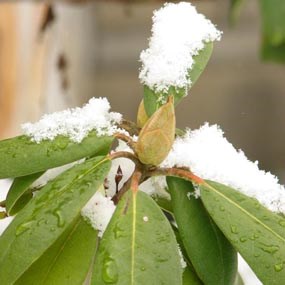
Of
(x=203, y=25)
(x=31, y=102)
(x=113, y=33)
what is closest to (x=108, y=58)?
(x=113, y=33)

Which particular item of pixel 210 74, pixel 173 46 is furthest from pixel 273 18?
pixel 210 74

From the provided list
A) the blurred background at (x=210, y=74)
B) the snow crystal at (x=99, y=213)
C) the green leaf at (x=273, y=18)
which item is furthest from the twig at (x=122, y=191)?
the blurred background at (x=210, y=74)

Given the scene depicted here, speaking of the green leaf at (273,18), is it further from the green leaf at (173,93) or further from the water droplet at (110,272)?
the water droplet at (110,272)

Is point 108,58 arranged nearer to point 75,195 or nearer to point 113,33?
point 113,33

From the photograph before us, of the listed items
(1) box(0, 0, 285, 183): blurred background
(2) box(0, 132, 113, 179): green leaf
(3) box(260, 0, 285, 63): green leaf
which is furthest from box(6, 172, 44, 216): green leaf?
(1) box(0, 0, 285, 183): blurred background

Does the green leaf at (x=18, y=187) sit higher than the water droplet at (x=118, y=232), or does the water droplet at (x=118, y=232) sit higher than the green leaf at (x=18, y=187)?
the green leaf at (x=18, y=187)

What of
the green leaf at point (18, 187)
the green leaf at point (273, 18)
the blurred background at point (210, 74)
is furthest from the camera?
the blurred background at point (210, 74)

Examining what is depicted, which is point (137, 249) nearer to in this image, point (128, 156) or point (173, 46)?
point (128, 156)
